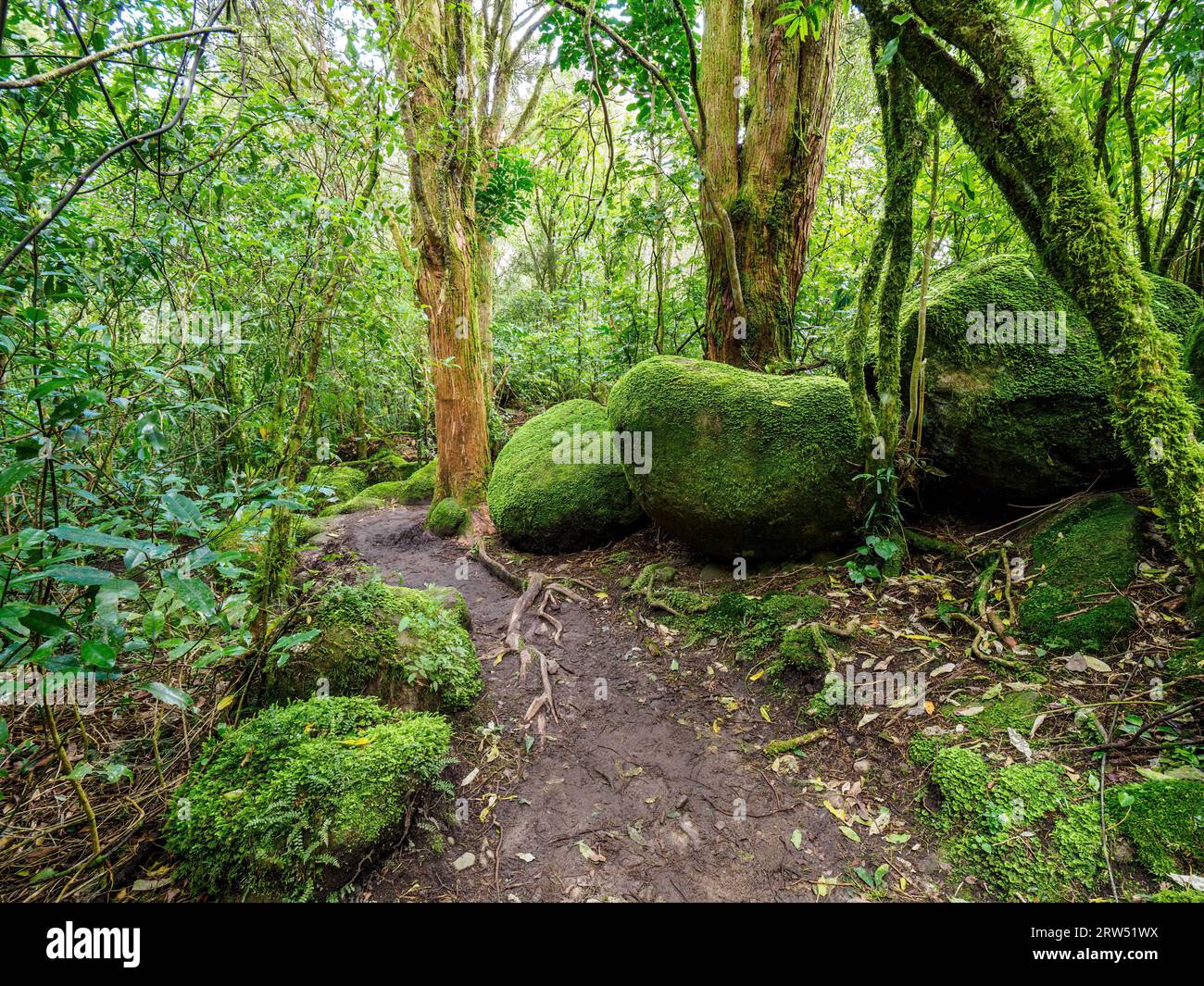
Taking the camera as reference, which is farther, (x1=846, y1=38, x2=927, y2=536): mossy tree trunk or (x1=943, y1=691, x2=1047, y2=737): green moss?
(x1=846, y1=38, x2=927, y2=536): mossy tree trunk

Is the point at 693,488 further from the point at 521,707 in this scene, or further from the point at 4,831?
the point at 4,831

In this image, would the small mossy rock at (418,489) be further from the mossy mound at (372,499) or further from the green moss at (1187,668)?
the green moss at (1187,668)

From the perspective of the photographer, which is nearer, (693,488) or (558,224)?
(693,488)

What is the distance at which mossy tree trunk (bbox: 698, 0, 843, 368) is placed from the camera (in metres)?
5.21

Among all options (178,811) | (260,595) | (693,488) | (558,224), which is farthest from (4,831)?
(558,224)

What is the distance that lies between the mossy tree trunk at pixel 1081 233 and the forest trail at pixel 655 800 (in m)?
1.89

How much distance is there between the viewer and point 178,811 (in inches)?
85.7

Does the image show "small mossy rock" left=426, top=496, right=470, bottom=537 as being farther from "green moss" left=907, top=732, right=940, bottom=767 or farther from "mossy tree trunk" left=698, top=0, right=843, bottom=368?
"green moss" left=907, top=732, right=940, bottom=767

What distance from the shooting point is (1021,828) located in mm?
2088

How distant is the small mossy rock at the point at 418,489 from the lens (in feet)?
28.6

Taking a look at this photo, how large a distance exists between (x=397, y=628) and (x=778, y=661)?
8.67ft

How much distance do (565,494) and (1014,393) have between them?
14.4ft

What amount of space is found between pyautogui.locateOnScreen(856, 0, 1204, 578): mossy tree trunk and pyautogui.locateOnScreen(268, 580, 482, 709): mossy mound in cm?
396

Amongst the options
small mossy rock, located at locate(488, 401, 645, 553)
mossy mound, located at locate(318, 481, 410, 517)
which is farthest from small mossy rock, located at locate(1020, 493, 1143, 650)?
mossy mound, located at locate(318, 481, 410, 517)
